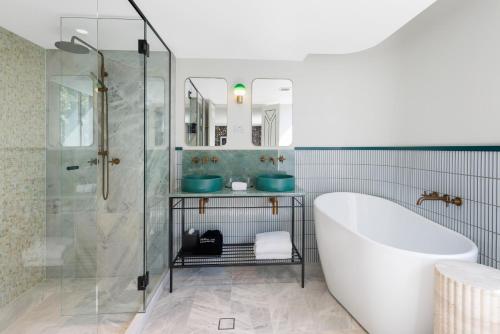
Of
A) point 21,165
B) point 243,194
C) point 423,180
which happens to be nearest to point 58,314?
point 21,165

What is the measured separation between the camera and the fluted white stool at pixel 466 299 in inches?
44.8

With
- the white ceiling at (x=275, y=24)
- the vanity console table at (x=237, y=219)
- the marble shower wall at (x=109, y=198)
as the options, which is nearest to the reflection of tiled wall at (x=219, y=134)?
the vanity console table at (x=237, y=219)

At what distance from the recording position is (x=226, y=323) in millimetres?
1849

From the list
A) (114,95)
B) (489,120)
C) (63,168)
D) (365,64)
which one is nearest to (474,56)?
(489,120)

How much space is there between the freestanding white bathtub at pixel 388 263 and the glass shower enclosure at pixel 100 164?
1472 mm

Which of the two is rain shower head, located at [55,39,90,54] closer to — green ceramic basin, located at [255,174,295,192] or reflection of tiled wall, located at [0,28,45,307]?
reflection of tiled wall, located at [0,28,45,307]

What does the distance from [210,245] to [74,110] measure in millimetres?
1536

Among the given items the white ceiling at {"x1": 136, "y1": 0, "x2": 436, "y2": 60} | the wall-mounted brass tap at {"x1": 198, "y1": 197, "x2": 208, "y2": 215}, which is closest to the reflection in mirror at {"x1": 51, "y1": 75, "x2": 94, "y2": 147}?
the white ceiling at {"x1": 136, "y1": 0, "x2": 436, "y2": 60}

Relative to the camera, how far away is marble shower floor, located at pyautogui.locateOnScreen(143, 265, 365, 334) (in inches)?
71.2

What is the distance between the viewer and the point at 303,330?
1.78 meters

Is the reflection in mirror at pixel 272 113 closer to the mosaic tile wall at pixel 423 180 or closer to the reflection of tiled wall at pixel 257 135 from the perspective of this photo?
the reflection of tiled wall at pixel 257 135

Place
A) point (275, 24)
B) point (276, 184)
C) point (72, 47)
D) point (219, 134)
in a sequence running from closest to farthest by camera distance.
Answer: point (72, 47) → point (275, 24) → point (276, 184) → point (219, 134)

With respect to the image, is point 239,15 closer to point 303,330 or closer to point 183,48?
point 183,48

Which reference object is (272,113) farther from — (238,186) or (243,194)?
(243,194)
